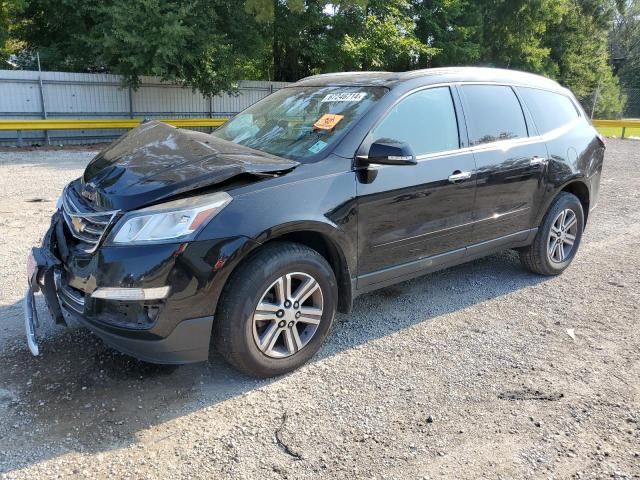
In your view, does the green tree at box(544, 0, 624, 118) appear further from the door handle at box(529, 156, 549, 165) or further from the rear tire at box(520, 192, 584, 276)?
the door handle at box(529, 156, 549, 165)

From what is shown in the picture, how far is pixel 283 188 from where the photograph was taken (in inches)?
126

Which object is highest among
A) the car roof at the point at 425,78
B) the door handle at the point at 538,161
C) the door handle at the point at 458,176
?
the car roof at the point at 425,78

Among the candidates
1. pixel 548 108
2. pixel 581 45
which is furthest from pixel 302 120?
pixel 581 45

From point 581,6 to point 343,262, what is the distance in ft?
123

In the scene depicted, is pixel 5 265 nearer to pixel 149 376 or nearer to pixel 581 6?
pixel 149 376

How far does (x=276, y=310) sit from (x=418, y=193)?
1343 millimetres

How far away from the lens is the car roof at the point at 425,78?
4.00 meters

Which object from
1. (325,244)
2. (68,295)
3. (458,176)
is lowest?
(68,295)

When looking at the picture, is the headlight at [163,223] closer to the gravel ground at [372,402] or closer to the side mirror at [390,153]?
the gravel ground at [372,402]

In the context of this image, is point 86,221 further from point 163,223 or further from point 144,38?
point 144,38

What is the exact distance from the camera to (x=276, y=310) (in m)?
3.21

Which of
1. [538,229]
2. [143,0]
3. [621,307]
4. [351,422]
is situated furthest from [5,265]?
[143,0]

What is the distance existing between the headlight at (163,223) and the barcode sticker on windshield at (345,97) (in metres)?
1.50

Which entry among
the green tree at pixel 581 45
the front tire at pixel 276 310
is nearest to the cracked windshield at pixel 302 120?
the front tire at pixel 276 310
